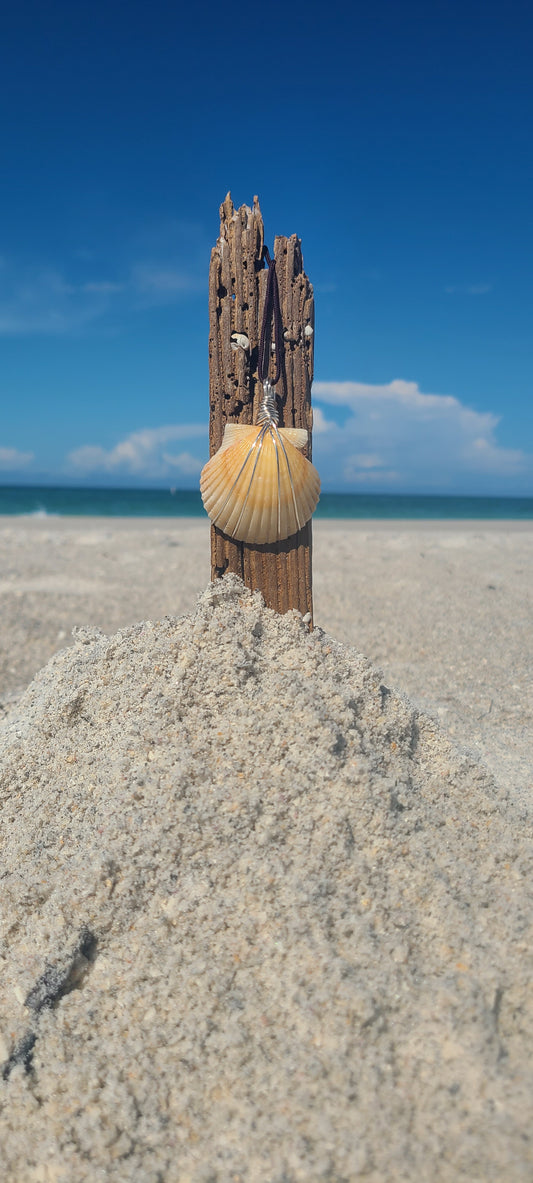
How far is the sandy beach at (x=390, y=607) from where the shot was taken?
439 centimetres

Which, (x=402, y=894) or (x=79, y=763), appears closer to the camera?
(x=402, y=894)

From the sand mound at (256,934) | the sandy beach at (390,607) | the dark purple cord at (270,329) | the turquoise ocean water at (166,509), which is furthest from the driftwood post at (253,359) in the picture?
the turquoise ocean water at (166,509)

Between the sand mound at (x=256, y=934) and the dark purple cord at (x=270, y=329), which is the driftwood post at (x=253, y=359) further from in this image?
the sand mound at (x=256, y=934)

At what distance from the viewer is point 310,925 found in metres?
1.77

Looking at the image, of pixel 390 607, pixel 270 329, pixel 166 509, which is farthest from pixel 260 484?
pixel 166 509

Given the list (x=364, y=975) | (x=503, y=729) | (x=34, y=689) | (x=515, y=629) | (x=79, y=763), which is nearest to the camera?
(x=364, y=975)

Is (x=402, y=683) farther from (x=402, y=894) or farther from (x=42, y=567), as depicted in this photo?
(x=42, y=567)

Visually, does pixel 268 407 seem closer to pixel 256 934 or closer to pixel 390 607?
pixel 256 934

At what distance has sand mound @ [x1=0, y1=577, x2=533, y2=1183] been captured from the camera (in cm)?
148

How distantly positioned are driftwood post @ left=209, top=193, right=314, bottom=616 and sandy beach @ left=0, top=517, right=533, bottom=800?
148 centimetres

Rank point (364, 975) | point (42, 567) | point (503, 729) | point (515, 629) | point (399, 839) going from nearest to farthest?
1. point (364, 975)
2. point (399, 839)
3. point (503, 729)
4. point (515, 629)
5. point (42, 567)

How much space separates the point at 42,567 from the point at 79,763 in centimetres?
764

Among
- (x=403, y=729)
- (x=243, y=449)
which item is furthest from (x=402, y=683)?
(x=243, y=449)

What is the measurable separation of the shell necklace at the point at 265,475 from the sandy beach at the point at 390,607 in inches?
64.1
